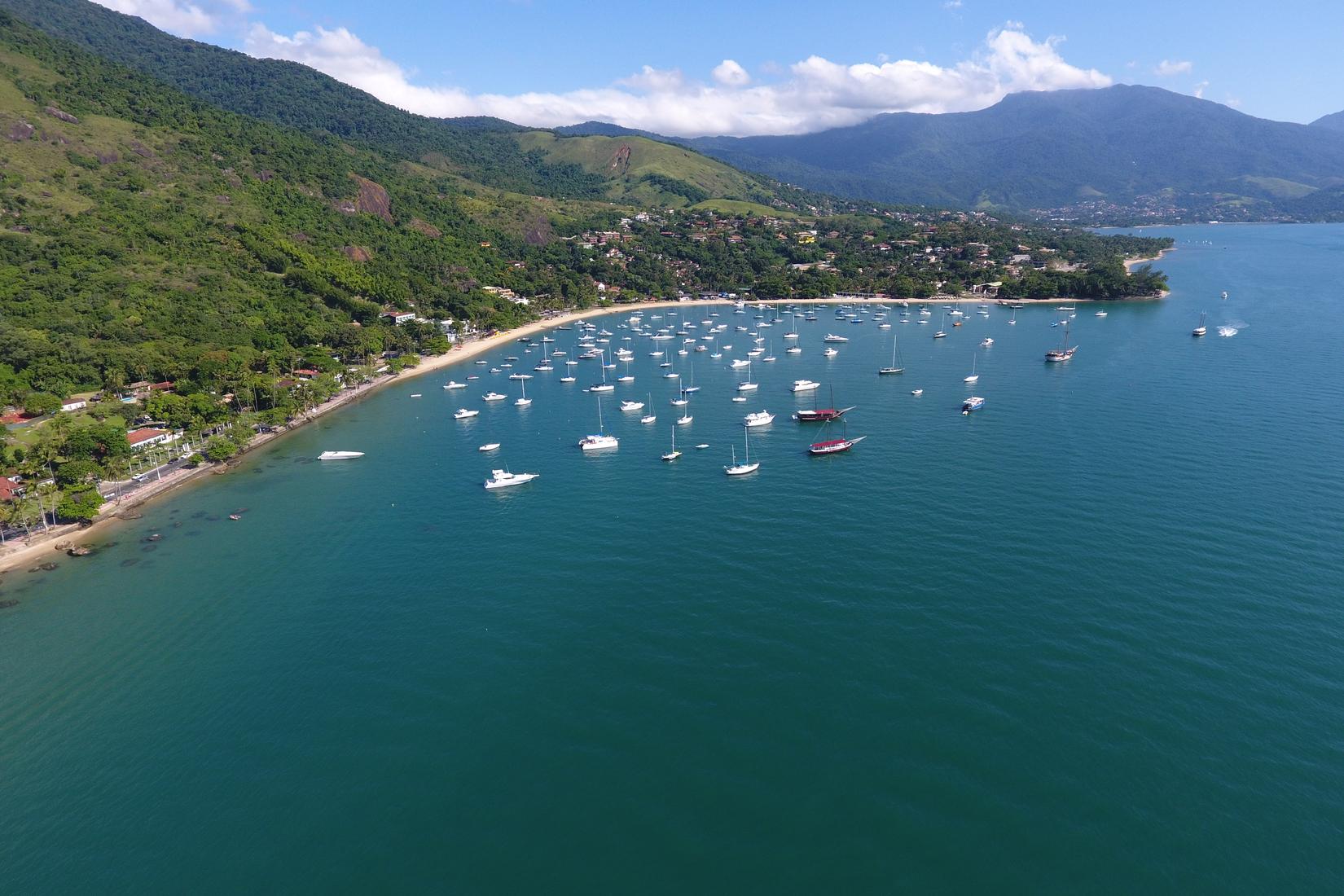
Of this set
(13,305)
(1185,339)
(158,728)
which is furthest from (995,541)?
(13,305)

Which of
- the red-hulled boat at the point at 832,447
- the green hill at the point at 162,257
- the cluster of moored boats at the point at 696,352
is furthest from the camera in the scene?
the green hill at the point at 162,257

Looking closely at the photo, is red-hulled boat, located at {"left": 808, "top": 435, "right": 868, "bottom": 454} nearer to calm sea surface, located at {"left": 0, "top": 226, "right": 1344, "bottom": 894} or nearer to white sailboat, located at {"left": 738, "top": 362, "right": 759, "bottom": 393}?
calm sea surface, located at {"left": 0, "top": 226, "right": 1344, "bottom": 894}

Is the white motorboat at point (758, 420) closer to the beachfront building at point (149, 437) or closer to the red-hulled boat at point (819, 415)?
the red-hulled boat at point (819, 415)

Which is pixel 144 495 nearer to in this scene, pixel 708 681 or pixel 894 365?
pixel 708 681

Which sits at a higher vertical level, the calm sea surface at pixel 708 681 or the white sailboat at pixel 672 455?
the white sailboat at pixel 672 455

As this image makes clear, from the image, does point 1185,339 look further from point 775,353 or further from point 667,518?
point 667,518

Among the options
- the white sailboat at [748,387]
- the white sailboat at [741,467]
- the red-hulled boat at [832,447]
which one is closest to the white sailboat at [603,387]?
the white sailboat at [748,387]

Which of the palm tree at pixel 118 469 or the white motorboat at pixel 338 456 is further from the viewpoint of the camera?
the white motorboat at pixel 338 456
